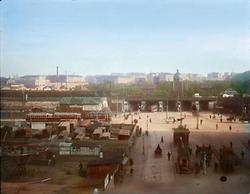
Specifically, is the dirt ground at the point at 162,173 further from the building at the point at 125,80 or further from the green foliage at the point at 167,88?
the building at the point at 125,80

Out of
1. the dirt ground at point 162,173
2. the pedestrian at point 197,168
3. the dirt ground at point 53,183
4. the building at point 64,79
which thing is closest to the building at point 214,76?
the dirt ground at point 162,173

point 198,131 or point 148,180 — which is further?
point 198,131

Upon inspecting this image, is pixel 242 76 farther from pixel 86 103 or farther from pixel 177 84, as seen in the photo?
pixel 86 103

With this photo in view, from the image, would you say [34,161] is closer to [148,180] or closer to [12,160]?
[12,160]

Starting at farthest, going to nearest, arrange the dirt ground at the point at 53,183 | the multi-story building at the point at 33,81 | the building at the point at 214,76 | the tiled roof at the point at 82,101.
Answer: the tiled roof at the point at 82,101 → the multi-story building at the point at 33,81 → the building at the point at 214,76 → the dirt ground at the point at 53,183

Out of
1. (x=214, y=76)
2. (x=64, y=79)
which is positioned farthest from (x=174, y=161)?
(x=64, y=79)

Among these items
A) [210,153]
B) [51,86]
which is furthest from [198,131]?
[51,86]

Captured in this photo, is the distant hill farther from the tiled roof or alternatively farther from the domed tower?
the tiled roof

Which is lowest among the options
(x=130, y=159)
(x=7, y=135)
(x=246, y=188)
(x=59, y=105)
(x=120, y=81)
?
(x=246, y=188)

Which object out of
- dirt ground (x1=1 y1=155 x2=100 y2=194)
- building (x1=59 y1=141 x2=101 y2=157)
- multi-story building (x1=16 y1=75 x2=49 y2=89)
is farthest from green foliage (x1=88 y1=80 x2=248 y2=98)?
dirt ground (x1=1 y1=155 x2=100 y2=194)
